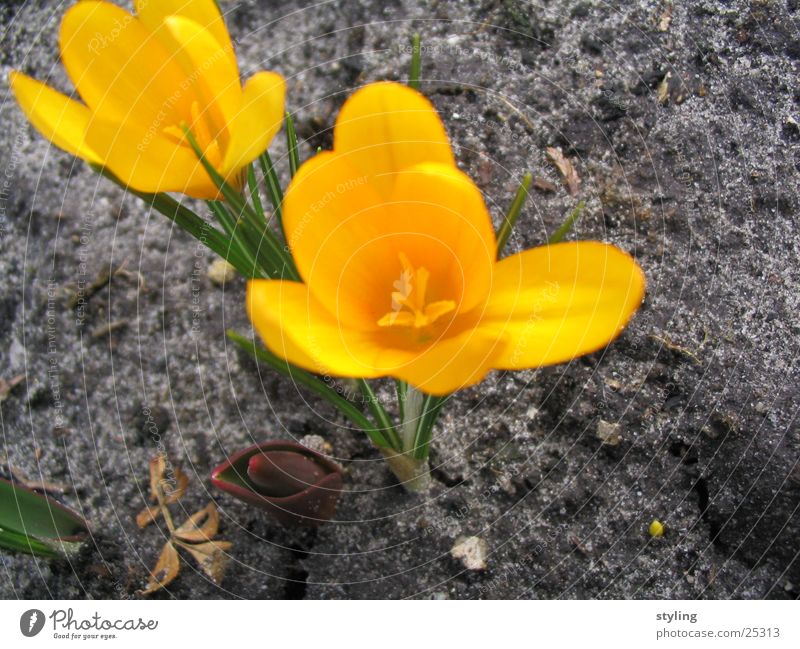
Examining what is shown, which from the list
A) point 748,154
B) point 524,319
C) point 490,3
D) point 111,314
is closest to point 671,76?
point 748,154

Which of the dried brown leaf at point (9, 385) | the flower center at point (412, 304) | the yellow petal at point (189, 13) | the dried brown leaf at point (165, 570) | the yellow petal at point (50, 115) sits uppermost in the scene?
the yellow petal at point (189, 13)

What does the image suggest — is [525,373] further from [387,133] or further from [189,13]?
[189,13]

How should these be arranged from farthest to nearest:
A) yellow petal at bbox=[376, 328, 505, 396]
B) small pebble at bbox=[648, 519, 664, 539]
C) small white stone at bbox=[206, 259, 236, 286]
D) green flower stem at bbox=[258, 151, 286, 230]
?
small white stone at bbox=[206, 259, 236, 286] → small pebble at bbox=[648, 519, 664, 539] → green flower stem at bbox=[258, 151, 286, 230] → yellow petal at bbox=[376, 328, 505, 396]

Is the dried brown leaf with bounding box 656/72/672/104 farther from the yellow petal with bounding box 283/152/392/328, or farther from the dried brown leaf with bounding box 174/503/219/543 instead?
the dried brown leaf with bounding box 174/503/219/543

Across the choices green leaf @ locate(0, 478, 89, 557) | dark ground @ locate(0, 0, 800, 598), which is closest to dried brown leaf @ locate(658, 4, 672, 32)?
dark ground @ locate(0, 0, 800, 598)

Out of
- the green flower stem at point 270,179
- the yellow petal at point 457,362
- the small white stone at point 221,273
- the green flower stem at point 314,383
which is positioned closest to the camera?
the yellow petal at point 457,362

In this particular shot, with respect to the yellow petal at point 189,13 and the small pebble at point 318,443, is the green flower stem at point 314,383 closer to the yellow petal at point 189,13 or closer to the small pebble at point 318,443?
the small pebble at point 318,443

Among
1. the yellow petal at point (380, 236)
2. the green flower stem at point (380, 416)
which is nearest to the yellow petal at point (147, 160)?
the yellow petal at point (380, 236)

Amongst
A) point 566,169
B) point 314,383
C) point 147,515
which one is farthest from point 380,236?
point 147,515
